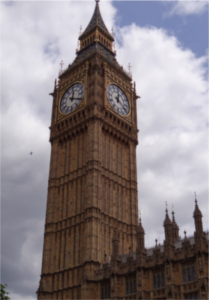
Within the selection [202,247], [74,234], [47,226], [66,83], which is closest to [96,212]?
[74,234]

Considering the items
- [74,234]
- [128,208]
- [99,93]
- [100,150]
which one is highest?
[99,93]

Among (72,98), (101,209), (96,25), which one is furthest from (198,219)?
(96,25)

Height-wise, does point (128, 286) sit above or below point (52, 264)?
below

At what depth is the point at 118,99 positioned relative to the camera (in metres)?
83.8

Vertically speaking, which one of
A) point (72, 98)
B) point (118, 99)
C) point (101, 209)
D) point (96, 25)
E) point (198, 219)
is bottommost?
point (198, 219)

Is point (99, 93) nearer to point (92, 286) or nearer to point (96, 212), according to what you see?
point (96, 212)

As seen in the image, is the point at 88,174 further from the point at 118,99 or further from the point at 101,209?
the point at 118,99

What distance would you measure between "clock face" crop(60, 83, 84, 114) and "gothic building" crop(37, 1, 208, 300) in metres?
0.21

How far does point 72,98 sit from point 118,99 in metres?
8.93

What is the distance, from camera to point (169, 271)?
174 feet

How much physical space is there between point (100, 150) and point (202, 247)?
2929 cm

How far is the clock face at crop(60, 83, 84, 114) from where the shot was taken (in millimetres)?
82062

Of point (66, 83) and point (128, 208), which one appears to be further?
point (66, 83)

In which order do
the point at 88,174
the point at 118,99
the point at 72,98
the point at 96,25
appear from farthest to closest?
1. the point at 96,25
2. the point at 118,99
3. the point at 72,98
4. the point at 88,174
